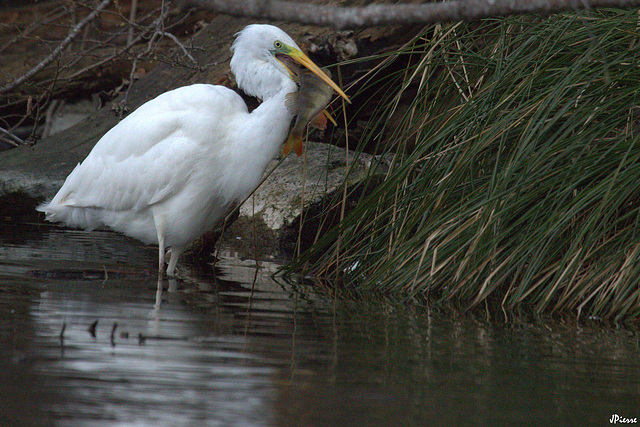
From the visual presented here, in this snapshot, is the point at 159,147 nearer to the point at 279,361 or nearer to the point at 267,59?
the point at 267,59

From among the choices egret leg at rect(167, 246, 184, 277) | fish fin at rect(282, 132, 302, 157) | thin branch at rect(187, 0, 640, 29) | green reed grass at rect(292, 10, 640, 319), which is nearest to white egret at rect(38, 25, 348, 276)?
egret leg at rect(167, 246, 184, 277)

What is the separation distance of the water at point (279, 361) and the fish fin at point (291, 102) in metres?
1.11

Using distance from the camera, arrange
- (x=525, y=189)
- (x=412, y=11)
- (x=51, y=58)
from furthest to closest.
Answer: (x=51, y=58), (x=525, y=189), (x=412, y=11)

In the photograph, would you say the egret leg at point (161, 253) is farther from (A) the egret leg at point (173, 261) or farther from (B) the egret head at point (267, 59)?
(B) the egret head at point (267, 59)

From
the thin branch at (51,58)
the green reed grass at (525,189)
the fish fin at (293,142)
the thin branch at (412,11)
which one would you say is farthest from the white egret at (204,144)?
the thin branch at (412,11)

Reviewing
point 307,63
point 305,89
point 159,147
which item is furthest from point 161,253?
point 307,63

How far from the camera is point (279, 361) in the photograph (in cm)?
266

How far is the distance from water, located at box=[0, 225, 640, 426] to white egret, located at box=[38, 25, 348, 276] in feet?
2.47

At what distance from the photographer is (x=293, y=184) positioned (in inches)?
255

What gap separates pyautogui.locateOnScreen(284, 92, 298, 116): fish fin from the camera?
4.77 m

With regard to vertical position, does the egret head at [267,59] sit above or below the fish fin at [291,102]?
above

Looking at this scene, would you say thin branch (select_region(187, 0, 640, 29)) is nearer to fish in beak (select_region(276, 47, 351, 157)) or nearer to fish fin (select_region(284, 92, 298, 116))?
fish in beak (select_region(276, 47, 351, 157))

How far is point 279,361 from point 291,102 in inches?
94.0

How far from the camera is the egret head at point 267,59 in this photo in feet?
16.0
